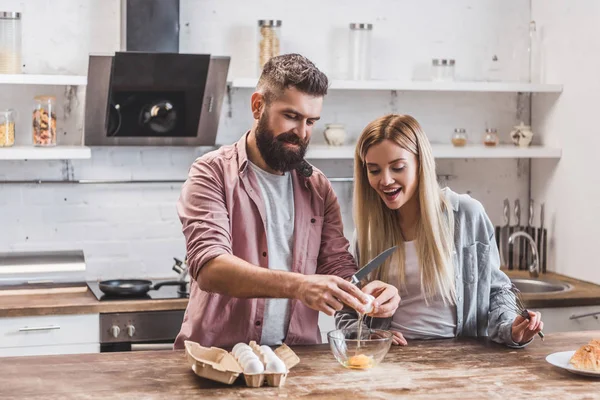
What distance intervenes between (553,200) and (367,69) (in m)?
1.25

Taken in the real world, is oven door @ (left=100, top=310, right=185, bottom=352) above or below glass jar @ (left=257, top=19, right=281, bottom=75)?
below

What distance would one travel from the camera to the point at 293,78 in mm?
2723

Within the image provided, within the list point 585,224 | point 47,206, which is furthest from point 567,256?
point 47,206

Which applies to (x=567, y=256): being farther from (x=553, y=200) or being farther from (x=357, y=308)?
(x=357, y=308)

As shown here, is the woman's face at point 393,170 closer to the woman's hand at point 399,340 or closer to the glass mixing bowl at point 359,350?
the woman's hand at point 399,340

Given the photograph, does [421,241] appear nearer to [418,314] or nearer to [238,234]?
[418,314]

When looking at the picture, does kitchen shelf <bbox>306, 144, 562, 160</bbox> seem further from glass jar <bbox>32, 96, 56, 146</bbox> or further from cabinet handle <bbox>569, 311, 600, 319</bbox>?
glass jar <bbox>32, 96, 56, 146</bbox>

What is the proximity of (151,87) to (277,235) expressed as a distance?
159 centimetres

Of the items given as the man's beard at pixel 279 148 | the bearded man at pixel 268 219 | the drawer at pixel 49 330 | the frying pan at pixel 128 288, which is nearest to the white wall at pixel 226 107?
the frying pan at pixel 128 288

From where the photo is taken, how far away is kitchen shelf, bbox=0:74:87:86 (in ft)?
13.2

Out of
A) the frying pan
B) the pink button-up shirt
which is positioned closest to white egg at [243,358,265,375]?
the pink button-up shirt

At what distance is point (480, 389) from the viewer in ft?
7.46

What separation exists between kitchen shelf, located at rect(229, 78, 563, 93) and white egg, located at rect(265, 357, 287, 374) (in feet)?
7.31

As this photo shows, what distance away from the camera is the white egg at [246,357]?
7.57 ft
